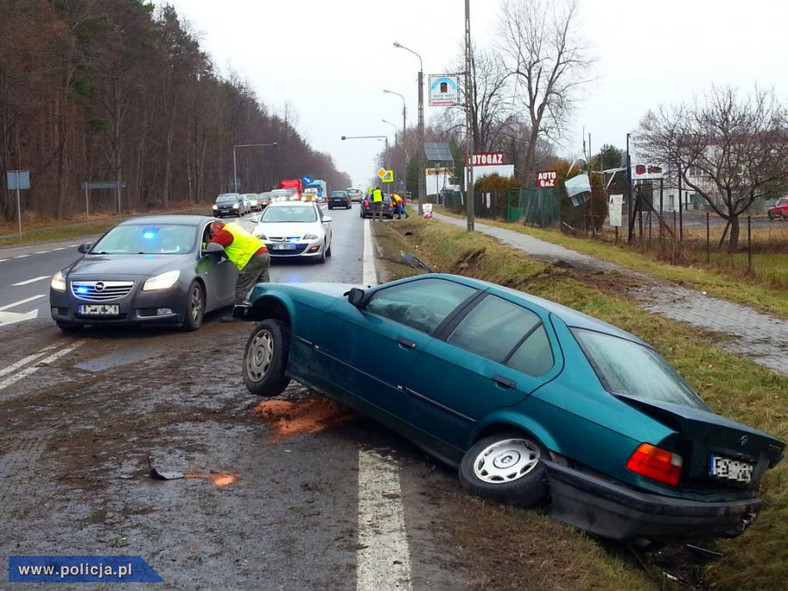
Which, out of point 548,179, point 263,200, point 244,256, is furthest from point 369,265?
point 263,200

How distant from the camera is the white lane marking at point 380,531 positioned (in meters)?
3.98

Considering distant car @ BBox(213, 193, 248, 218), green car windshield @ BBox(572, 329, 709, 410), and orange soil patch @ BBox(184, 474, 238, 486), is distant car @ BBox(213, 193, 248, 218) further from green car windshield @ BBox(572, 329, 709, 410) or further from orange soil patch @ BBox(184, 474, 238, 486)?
green car windshield @ BBox(572, 329, 709, 410)

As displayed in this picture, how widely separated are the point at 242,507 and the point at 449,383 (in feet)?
4.76

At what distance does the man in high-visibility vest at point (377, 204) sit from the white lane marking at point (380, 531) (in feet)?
133

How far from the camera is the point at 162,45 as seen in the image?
72.1 metres

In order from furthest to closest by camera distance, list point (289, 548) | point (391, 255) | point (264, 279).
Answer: point (391, 255) → point (264, 279) → point (289, 548)

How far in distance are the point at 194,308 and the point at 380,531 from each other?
22.3ft

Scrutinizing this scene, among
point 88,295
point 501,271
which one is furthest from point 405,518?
point 501,271

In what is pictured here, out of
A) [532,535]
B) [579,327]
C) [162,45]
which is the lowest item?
[532,535]

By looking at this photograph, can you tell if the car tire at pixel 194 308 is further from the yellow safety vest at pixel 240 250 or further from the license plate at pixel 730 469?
the license plate at pixel 730 469

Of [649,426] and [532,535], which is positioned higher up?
[649,426]

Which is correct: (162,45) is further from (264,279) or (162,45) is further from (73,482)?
(73,482)

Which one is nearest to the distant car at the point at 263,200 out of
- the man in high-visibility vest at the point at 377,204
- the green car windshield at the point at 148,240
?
the man in high-visibility vest at the point at 377,204

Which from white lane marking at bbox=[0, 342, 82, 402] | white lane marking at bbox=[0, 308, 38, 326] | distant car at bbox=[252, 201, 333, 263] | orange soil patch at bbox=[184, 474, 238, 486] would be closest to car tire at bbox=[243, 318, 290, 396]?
orange soil patch at bbox=[184, 474, 238, 486]
